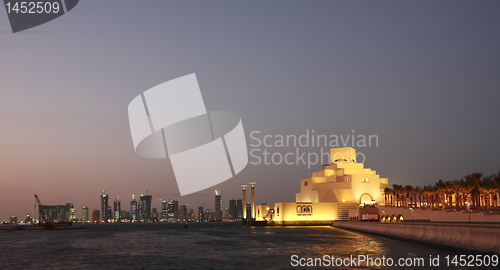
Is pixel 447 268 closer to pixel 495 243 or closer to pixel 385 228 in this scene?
pixel 495 243

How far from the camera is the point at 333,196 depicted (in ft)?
486

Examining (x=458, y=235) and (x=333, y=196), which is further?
(x=333, y=196)

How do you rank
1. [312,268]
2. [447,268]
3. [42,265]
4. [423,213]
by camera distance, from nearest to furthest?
1. [447,268]
2. [312,268]
3. [42,265]
4. [423,213]

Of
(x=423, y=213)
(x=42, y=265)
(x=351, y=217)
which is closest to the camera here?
(x=42, y=265)

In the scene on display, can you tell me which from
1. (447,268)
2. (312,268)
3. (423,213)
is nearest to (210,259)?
(312,268)

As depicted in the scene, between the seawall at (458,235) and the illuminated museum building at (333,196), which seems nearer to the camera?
the seawall at (458,235)

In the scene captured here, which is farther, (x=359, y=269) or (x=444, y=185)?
(x=444, y=185)

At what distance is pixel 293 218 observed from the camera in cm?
14438

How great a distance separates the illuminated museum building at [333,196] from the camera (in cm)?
14375

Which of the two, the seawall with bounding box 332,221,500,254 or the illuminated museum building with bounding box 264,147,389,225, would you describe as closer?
the seawall with bounding box 332,221,500,254

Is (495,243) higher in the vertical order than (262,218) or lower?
higher

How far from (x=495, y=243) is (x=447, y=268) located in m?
4.39

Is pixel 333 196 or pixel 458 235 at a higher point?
pixel 458 235

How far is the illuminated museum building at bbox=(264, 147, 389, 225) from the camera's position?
14375 centimetres
